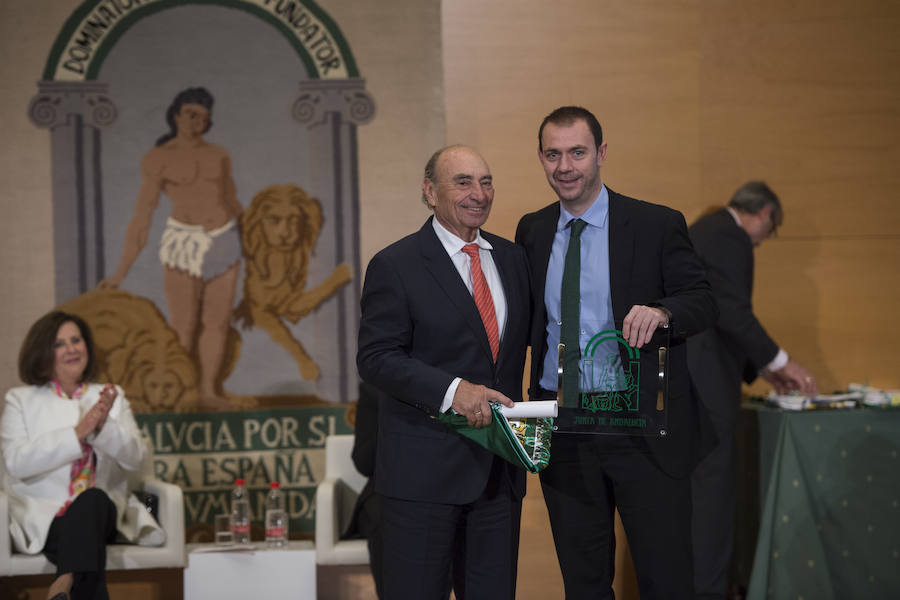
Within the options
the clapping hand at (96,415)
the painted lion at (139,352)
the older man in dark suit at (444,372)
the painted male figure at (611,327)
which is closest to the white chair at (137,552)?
the clapping hand at (96,415)

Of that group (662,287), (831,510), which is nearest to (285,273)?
(831,510)

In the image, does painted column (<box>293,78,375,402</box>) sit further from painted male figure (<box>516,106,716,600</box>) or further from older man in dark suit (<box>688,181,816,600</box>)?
painted male figure (<box>516,106,716,600</box>)

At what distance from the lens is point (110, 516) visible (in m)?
4.26

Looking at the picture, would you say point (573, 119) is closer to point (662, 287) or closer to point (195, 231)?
point (662, 287)

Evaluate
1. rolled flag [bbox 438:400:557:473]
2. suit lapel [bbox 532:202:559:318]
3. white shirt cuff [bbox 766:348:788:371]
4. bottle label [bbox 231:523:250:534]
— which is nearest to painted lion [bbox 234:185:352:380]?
bottle label [bbox 231:523:250:534]

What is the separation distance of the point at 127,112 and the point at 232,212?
2.84 feet

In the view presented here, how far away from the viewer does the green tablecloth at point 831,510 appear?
413 centimetres

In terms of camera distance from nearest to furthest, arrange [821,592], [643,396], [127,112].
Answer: [643,396] → [821,592] → [127,112]

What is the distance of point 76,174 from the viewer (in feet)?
18.1

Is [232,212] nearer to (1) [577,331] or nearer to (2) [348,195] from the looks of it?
(2) [348,195]

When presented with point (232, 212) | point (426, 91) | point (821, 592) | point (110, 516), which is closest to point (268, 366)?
point (232, 212)

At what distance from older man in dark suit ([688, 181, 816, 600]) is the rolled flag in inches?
82.3

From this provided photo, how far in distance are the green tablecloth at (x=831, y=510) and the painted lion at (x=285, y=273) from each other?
276 cm

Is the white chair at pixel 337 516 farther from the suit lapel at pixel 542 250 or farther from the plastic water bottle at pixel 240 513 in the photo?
the suit lapel at pixel 542 250
